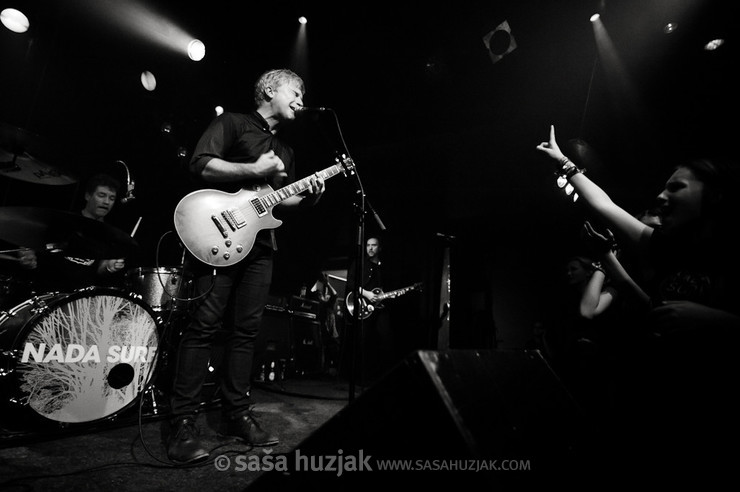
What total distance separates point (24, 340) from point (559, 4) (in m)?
5.86

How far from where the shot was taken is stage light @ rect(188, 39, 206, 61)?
4.83m

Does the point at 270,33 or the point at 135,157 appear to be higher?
the point at 270,33

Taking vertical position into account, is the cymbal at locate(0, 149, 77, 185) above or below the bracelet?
above

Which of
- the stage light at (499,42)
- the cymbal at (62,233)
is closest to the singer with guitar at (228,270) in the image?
the cymbal at (62,233)

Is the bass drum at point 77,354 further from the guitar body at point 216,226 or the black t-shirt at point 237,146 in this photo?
the black t-shirt at point 237,146

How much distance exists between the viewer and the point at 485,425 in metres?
0.90

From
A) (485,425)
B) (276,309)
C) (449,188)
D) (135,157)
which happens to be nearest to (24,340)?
(485,425)

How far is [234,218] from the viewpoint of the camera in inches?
86.9

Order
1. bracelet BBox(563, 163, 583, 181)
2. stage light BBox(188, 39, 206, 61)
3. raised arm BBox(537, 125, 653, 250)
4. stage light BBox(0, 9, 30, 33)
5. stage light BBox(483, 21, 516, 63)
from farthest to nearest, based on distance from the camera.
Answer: stage light BBox(188, 39, 206, 61) < stage light BBox(483, 21, 516, 63) < stage light BBox(0, 9, 30, 33) < bracelet BBox(563, 163, 583, 181) < raised arm BBox(537, 125, 653, 250)

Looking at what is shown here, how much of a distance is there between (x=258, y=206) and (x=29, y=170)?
2.02m

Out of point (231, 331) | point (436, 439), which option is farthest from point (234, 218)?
point (436, 439)

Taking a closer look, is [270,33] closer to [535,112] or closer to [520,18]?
[520,18]

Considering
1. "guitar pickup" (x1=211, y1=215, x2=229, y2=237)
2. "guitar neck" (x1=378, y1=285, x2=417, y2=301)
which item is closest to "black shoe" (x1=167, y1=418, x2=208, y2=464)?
"guitar pickup" (x1=211, y1=215, x2=229, y2=237)

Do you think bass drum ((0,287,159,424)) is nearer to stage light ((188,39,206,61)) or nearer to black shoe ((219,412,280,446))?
black shoe ((219,412,280,446))
